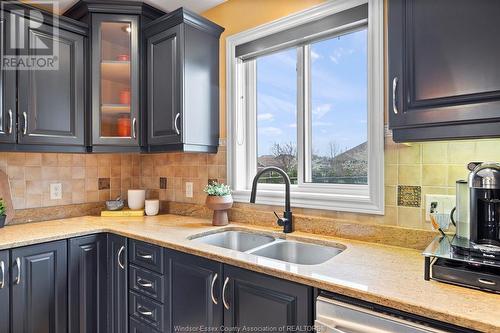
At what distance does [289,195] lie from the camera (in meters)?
1.72

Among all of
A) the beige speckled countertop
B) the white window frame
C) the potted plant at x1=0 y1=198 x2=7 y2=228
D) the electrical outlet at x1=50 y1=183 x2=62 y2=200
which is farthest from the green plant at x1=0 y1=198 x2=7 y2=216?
the white window frame

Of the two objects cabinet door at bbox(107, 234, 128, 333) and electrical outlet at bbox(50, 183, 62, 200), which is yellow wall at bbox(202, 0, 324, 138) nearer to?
cabinet door at bbox(107, 234, 128, 333)

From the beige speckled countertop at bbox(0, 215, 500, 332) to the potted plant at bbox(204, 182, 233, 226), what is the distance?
0.07m

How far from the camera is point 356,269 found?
3.76 ft

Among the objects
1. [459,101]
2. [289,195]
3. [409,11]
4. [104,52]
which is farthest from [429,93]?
[104,52]

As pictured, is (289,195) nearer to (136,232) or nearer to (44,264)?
(136,232)

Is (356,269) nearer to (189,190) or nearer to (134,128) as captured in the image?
(189,190)

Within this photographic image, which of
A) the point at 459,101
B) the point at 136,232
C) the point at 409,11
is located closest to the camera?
the point at 459,101

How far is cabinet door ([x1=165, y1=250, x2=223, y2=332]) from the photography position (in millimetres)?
1355

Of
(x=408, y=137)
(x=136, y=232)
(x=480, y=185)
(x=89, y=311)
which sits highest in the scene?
(x=408, y=137)

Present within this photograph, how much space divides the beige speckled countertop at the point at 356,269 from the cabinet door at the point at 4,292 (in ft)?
0.22

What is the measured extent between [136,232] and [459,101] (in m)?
1.64

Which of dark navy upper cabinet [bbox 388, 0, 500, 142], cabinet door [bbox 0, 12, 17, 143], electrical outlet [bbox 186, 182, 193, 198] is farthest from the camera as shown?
electrical outlet [bbox 186, 182, 193, 198]

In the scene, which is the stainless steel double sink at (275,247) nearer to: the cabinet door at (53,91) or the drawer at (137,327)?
the drawer at (137,327)
